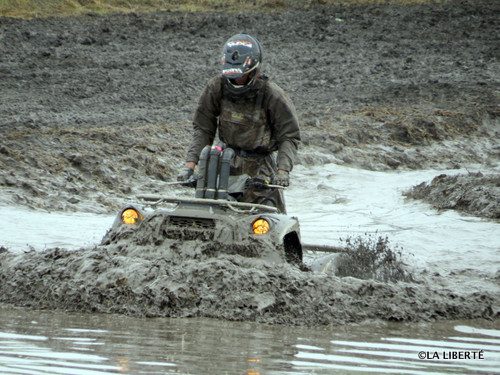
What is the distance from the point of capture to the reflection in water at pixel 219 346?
24.5 ft

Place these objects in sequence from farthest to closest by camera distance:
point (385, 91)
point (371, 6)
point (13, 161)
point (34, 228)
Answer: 1. point (371, 6)
2. point (385, 91)
3. point (13, 161)
4. point (34, 228)

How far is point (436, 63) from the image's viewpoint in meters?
32.2

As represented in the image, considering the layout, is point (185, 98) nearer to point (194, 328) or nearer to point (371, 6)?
point (371, 6)

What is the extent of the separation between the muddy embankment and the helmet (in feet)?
5.18

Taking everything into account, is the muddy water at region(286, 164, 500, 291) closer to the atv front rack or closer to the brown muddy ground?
the brown muddy ground

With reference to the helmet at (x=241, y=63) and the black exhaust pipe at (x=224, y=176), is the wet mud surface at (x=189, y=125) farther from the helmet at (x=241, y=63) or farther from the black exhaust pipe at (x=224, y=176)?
the helmet at (x=241, y=63)

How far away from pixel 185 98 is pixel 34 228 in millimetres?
11190

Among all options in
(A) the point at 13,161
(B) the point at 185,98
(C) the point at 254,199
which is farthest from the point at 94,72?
(C) the point at 254,199

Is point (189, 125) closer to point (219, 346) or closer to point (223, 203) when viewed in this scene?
point (223, 203)

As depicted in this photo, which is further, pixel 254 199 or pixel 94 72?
pixel 94 72

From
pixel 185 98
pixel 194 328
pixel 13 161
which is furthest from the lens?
pixel 185 98

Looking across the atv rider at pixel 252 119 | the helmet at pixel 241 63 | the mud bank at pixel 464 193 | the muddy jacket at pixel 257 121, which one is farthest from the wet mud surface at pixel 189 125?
the helmet at pixel 241 63

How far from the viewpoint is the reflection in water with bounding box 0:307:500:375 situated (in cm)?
746

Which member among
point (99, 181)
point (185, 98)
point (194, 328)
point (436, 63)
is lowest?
point (194, 328)
